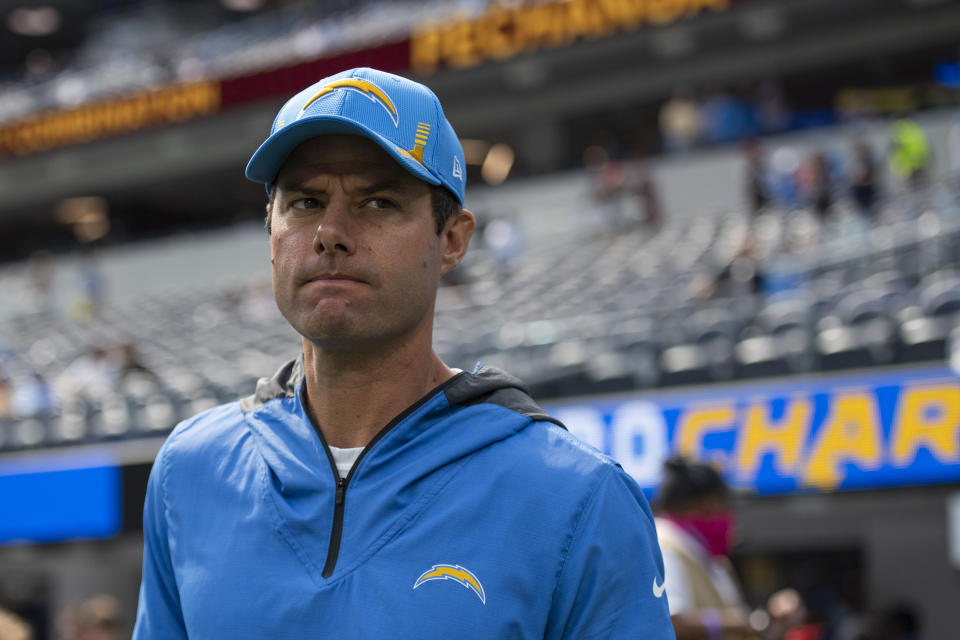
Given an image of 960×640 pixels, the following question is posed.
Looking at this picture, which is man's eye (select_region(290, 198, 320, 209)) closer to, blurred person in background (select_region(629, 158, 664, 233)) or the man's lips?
the man's lips

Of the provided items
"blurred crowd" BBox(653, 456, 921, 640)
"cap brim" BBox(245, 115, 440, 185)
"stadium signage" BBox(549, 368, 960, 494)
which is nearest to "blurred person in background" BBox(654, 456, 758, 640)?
"blurred crowd" BBox(653, 456, 921, 640)

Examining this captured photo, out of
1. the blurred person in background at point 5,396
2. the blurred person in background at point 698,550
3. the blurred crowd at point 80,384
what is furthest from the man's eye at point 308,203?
the blurred person in background at point 5,396

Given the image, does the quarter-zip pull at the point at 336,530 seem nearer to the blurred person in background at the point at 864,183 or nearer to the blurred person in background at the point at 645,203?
the blurred person in background at the point at 864,183

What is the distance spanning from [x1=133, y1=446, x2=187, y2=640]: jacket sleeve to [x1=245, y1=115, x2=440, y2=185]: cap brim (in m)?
0.41

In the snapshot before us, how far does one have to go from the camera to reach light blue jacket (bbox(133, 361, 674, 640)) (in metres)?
1.31

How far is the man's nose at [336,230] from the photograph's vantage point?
1.38 m

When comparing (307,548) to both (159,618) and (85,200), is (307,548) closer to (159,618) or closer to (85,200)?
(159,618)

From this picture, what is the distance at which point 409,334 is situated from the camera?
4.84 feet

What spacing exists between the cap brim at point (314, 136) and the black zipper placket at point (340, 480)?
26 cm

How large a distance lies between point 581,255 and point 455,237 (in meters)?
11.7

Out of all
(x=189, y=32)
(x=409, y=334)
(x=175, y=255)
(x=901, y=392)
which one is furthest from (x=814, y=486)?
(x=189, y=32)

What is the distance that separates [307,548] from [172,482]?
247 millimetres

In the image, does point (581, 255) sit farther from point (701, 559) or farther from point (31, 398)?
point (701, 559)

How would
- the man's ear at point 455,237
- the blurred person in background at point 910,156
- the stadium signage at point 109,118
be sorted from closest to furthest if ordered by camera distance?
the man's ear at point 455,237 → the blurred person in background at point 910,156 → the stadium signage at point 109,118
